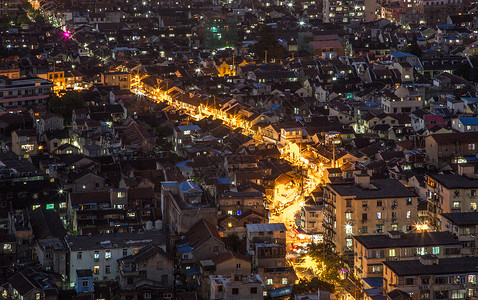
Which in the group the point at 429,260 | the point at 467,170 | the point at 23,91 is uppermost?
the point at 429,260

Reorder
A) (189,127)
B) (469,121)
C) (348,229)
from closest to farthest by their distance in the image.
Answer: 1. (348,229)
2. (469,121)
3. (189,127)

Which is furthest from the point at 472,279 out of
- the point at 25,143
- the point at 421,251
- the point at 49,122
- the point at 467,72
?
the point at 467,72

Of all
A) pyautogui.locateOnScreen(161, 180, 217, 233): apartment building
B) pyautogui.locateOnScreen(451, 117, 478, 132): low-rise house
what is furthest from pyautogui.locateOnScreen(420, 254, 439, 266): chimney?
pyautogui.locateOnScreen(451, 117, 478, 132): low-rise house

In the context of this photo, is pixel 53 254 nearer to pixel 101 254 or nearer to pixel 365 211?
pixel 101 254

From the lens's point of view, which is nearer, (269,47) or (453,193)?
(453,193)

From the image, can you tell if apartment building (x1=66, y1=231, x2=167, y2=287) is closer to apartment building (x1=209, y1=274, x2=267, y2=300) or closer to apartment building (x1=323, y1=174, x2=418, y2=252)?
apartment building (x1=209, y1=274, x2=267, y2=300)
